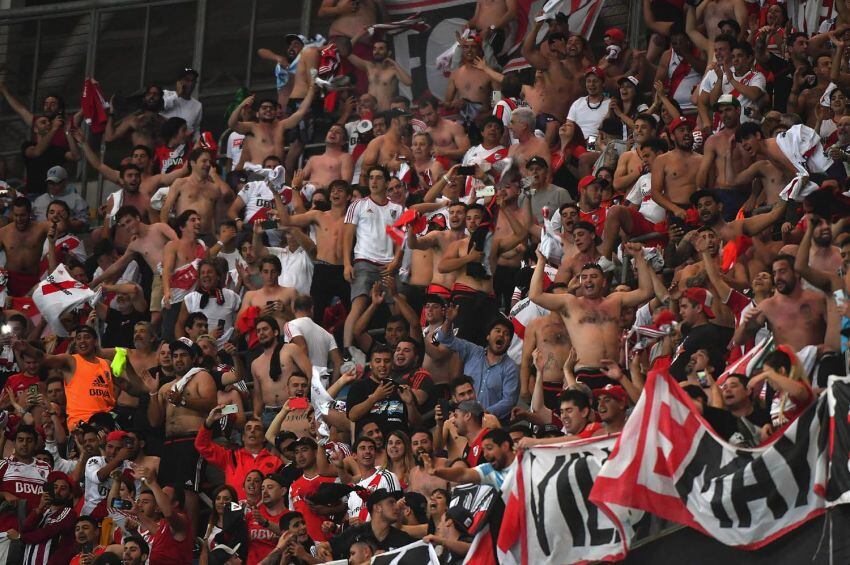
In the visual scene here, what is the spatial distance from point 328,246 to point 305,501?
4761 mm

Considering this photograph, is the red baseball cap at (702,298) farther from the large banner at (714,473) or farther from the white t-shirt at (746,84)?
the white t-shirt at (746,84)

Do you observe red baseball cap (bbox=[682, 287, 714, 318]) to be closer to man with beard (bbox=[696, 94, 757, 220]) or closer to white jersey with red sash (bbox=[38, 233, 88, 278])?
man with beard (bbox=[696, 94, 757, 220])

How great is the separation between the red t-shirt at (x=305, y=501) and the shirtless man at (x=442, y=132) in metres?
6.31

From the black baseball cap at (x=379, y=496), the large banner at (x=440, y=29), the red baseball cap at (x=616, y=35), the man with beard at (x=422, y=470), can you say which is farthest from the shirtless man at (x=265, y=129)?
the black baseball cap at (x=379, y=496)

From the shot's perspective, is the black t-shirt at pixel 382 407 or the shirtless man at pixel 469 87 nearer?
the black t-shirt at pixel 382 407

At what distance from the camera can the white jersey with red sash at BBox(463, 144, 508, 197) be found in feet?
64.4

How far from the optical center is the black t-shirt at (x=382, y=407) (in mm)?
15742

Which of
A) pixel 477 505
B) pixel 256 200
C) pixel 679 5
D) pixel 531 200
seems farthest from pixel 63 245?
pixel 477 505

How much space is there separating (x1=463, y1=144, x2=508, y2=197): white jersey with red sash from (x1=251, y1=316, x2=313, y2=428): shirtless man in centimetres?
289

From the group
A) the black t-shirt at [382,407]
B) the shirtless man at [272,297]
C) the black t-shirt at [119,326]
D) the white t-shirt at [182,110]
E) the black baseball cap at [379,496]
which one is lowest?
the black t-shirt at [119,326]

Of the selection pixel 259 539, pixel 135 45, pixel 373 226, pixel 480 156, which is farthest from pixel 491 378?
pixel 135 45

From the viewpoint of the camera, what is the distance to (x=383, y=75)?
2289cm

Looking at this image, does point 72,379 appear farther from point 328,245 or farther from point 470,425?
point 470,425

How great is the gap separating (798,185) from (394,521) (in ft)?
17.0
